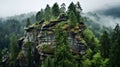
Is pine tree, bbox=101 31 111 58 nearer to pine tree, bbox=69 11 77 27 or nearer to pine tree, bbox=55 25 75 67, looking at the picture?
pine tree, bbox=55 25 75 67

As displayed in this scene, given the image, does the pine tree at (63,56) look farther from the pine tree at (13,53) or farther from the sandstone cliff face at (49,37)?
the pine tree at (13,53)

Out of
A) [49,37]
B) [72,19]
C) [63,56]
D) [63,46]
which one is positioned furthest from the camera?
[49,37]

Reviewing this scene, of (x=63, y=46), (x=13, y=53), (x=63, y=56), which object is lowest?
(x=13, y=53)

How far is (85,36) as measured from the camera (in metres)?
122

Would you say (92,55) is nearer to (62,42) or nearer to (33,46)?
(62,42)

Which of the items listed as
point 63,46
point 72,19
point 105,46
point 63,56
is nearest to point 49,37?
point 72,19

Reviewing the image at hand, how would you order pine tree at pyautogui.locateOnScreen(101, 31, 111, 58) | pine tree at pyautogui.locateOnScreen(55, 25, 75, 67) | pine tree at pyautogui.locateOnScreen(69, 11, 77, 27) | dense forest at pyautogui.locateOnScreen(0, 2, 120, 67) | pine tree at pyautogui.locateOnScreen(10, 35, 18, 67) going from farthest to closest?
pine tree at pyautogui.locateOnScreen(10, 35, 18, 67) < pine tree at pyautogui.locateOnScreen(69, 11, 77, 27) < pine tree at pyautogui.locateOnScreen(101, 31, 111, 58) < dense forest at pyautogui.locateOnScreen(0, 2, 120, 67) < pine tree at pyautogui.locateOnScreen(55, 25, 75, 67)

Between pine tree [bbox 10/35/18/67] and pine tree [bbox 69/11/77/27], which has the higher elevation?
pine tree [bbox 69/11/77/27]

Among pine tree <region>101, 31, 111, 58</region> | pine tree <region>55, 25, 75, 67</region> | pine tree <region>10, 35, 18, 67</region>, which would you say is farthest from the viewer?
pine tree <region>10, 35, 18, 67</region>

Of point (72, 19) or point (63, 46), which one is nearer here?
point (63, 46)

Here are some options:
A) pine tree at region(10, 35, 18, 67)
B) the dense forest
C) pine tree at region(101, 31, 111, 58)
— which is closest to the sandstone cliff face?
the dense forest

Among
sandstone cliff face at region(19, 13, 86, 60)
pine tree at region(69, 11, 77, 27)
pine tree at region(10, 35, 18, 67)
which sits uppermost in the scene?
pine tree at region(69, 11, 77, 27)

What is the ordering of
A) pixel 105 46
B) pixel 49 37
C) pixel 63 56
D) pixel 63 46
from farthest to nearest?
pixel 49 37 < pixel 105 46 < pixel 63 46 < pixel 63 56

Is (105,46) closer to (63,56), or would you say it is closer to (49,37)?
(63,56)
